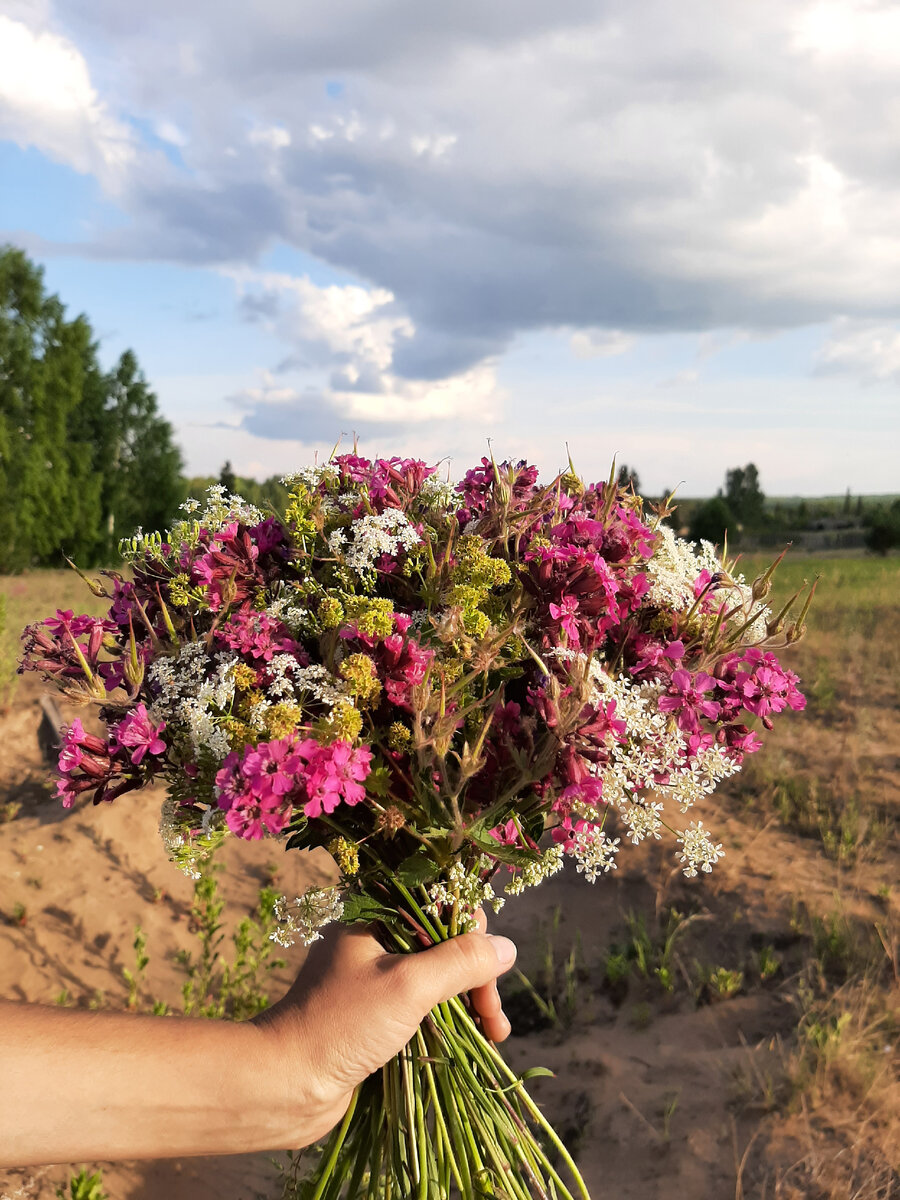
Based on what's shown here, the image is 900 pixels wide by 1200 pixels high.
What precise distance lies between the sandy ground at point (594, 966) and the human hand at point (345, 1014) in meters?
2.05

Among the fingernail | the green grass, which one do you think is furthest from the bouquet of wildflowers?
the green grass

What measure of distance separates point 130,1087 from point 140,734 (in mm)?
592

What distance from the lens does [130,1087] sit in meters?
1.35

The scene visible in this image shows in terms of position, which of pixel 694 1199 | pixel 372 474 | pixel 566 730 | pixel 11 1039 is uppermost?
pixel 372 474

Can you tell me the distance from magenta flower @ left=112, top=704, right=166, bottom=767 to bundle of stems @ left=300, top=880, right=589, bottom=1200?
52 cm

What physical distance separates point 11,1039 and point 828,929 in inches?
146

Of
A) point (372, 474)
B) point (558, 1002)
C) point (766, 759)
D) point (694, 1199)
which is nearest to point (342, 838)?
point (372, 474)

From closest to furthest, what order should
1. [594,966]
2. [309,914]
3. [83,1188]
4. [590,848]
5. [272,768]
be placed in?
[272,768], [309,914], [590,848], [83,1188], [594,966]

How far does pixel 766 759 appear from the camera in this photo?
19.4 ft

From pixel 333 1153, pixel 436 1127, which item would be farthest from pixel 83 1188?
pixel 436 1127

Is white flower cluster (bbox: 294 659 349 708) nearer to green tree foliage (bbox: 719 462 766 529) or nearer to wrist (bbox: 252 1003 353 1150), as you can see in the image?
wrist (bbox: 252 1003 353 1150)

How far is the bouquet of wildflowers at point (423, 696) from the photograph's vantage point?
1291mm

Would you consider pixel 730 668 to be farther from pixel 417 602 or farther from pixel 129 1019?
pixel 129 1019

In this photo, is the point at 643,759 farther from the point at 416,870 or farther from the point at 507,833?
the point at 416,870
